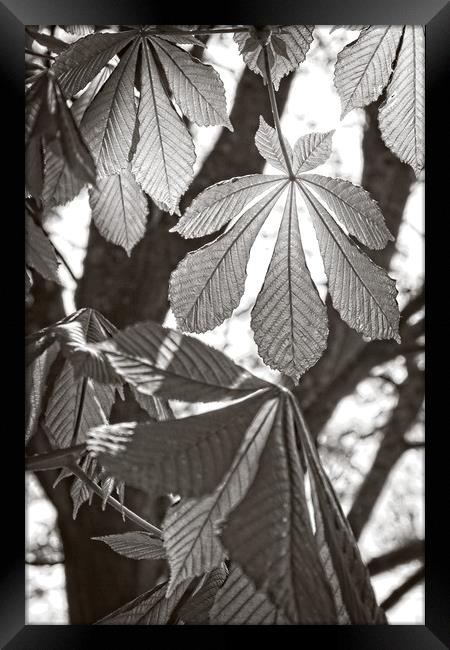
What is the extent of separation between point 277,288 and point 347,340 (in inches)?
83.3

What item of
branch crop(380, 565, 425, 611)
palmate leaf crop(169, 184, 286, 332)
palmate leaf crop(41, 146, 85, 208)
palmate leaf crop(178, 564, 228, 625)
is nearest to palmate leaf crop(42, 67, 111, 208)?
palmate leaf crop(41, 146, 85, 208)

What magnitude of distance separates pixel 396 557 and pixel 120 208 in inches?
103

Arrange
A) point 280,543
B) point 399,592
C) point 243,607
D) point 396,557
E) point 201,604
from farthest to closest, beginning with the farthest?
point 396,557 → point 399,592 → point 201,604 → point 243,607 → point 280,543

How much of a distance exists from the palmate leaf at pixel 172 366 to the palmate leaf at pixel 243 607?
5.2 inches

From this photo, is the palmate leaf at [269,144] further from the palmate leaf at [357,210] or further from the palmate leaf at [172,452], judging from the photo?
the palmate leaf at [172,452]

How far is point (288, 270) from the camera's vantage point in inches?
22.0

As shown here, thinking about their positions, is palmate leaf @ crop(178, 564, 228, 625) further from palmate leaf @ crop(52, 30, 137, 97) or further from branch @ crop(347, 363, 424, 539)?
branch @ crop(347, 363, 424, 539)

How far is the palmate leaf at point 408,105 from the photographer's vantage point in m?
0.59

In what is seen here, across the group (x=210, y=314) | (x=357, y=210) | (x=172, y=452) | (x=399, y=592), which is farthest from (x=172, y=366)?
(x=399, y=592)

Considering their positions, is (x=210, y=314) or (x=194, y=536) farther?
(x=210, y=314)

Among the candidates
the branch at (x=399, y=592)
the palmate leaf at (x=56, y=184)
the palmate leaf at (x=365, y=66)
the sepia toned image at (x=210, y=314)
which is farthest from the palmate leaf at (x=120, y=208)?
the branch at (x=399, y=592)

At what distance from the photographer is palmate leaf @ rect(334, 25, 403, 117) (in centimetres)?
56

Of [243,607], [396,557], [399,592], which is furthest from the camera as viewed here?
[396,557]

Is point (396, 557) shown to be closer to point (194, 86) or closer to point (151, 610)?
point (151, 610)
